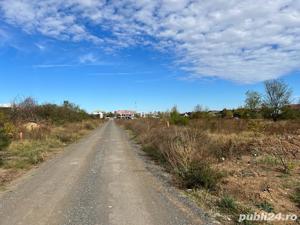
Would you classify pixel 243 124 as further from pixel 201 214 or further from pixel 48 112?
pixel 48 112

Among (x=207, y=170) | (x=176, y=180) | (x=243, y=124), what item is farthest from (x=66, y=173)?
(x=243, y=124)

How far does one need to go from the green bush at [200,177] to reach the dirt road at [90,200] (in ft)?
2.72

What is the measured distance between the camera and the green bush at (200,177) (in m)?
9.92

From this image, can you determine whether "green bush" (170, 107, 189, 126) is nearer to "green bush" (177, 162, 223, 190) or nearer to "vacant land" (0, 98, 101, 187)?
"vacant land" (0, 98, 101, 187)

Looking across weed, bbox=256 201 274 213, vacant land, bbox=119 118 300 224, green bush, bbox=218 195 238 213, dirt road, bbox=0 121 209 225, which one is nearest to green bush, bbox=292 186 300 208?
vacant land, bbox=119 118 300 224

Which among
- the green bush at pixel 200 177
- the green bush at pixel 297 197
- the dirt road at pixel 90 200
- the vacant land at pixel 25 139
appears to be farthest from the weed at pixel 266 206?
the vacant land at pixel 25 139

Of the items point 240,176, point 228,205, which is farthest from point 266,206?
point 240,176

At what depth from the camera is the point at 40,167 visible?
1529 cm

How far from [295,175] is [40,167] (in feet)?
33.0

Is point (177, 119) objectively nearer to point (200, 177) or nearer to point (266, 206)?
point (200, 177)

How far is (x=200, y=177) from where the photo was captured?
33.2 ft

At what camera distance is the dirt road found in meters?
7.17

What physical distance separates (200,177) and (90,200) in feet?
10.4

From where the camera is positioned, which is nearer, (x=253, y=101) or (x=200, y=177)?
(x=200, y=177)
